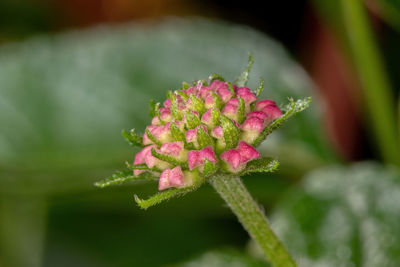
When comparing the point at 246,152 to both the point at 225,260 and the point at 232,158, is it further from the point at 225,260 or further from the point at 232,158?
the point at 225,260

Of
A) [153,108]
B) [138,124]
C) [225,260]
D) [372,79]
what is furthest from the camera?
[138,124]

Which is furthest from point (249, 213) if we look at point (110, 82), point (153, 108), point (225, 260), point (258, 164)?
point (110, 82)

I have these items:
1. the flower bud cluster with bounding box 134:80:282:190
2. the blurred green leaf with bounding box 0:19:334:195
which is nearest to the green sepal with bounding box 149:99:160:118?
the flower bud cluster with bounding box 134:80:282:190

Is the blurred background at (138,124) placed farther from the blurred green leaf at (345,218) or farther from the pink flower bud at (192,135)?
the pink flower bud at (192,135)

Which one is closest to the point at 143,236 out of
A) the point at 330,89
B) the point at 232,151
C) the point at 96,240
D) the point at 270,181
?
the point at 96,240

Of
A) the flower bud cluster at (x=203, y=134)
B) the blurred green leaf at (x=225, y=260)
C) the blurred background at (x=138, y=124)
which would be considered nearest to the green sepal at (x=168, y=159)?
the flower bud cluster at (x=203, y=134)

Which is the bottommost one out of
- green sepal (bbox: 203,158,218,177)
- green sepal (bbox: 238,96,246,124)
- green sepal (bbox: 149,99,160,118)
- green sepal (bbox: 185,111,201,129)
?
green sepal (bbox: 203,158,218,177)

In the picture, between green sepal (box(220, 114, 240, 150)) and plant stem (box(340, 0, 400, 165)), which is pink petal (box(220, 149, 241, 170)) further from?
plant stem (box(340, 0, 400, 165))

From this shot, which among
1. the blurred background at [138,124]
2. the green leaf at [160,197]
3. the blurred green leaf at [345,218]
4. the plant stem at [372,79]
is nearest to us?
the green leaf at [160,197]
